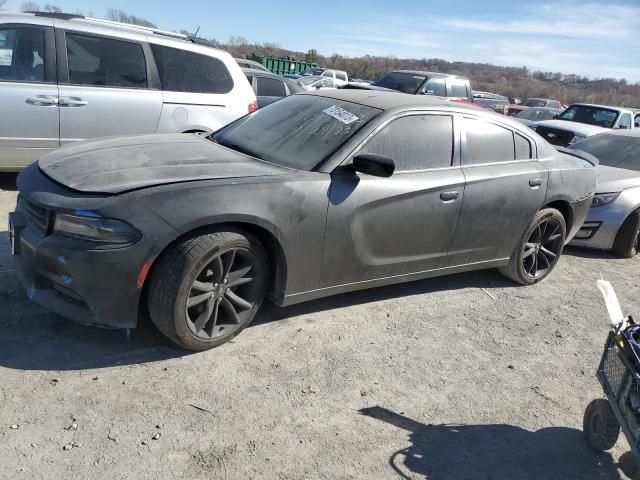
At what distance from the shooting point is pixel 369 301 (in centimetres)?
445

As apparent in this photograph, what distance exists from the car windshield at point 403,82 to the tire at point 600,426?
11.8 m

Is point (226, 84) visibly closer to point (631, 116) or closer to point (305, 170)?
point (305, 170)

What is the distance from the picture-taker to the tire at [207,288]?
10.2ft

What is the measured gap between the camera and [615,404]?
9.26ft

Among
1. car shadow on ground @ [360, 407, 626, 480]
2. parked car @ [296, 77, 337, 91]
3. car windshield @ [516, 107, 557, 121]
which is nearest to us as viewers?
car shadow on ground @ [360, 407, 626, 480]

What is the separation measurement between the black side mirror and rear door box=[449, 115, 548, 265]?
0.94 meters

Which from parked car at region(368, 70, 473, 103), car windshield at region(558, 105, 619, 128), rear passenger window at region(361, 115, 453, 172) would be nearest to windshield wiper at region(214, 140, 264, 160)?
rear passenger window at region(361, 115, 453, 172)

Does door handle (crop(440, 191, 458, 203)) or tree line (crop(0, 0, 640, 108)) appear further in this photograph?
tree line (crop(0, 0, 640, 108))

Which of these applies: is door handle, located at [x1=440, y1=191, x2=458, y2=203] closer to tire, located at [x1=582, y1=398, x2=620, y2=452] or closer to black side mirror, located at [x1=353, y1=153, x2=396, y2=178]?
black side mirror, located at [x1=353, y1=153, x2=396, y2=178]

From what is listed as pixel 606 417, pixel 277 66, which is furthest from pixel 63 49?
pixel 277 66

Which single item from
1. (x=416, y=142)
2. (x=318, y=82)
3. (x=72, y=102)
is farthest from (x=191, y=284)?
(x=318, y=82)

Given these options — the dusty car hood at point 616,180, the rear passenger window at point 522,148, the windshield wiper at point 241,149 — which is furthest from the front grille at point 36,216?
the dusty car hood at point 616,180

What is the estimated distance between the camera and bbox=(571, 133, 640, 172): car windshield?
24.3 feet

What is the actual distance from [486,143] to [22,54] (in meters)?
4.63
